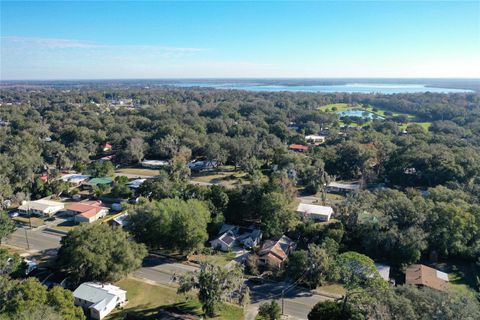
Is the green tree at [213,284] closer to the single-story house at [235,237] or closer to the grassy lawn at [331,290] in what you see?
the grassy lawn at [331,290]

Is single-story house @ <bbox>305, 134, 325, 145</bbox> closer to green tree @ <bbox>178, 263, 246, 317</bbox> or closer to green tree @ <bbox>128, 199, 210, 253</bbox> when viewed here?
green tree @ <bbox>128, 199, 210, 253</bbox>

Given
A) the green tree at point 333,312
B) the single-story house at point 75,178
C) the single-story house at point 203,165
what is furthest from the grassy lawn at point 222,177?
the green tree at point 333,312

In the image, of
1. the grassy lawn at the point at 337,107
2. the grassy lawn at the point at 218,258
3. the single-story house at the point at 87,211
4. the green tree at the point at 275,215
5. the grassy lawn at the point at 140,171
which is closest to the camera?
the grassy lawn at the point at 218,258

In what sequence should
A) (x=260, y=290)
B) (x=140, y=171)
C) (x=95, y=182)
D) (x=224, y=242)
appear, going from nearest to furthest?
(x=260, y=290)
(x=224, y=242)
(x=95, y=182)
(x=140, y=171)

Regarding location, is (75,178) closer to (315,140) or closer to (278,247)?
(278,247)

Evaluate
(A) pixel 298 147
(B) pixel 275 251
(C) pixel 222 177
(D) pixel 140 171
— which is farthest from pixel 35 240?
(A) pixel 298 147

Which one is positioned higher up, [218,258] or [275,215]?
[275,215]

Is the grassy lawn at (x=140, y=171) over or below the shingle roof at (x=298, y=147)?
below
